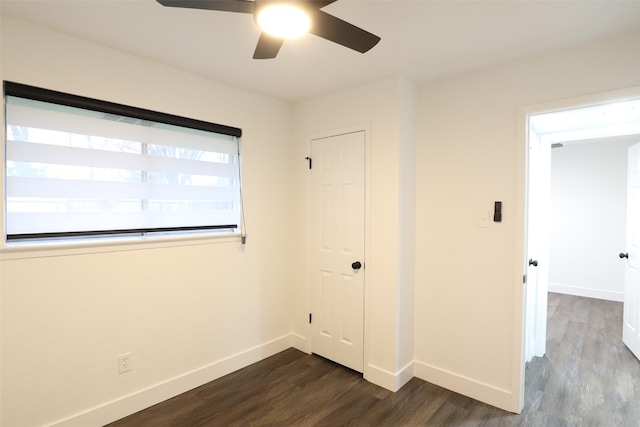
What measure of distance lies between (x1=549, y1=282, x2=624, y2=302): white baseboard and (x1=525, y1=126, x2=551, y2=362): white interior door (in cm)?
297

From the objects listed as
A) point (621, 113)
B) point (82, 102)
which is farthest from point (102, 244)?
point (621, 113)

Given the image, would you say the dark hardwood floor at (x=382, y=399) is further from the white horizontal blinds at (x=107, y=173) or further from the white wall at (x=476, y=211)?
the white horizontal blinds at (x=107, y=173)

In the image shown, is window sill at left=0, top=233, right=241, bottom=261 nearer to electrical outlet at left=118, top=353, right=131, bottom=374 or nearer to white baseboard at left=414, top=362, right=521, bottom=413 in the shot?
electrical outlet at left=118, top=353, right=131, bottom=374

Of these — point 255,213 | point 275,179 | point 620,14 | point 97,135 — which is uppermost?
point 620,14

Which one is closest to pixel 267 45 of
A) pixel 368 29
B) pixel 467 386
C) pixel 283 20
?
pixel 283 20

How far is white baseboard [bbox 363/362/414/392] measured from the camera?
263 cm

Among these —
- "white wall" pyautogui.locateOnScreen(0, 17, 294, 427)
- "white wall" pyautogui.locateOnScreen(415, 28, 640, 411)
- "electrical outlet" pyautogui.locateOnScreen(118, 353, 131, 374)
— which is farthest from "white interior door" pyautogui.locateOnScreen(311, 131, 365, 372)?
"electrical outlet" pyautogui.locateOnScreen(118, 353, 131, 374)

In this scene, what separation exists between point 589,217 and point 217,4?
6.31 meters

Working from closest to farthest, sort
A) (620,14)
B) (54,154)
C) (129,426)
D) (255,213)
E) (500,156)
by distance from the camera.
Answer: (620,14)
(54,154)
(129,426)
(500,156)
(255,213)

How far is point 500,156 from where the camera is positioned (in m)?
2.40

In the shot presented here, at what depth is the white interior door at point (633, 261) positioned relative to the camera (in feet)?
10.3

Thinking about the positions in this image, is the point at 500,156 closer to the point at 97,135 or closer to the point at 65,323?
the point at 97,135

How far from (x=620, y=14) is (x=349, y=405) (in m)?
2.93

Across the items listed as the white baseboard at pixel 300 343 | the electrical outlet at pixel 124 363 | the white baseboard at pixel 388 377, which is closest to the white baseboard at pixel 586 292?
the white baseboard at pixel 388 377
